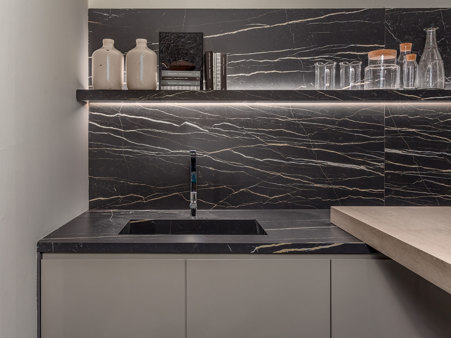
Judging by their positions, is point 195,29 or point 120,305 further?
point 195,29

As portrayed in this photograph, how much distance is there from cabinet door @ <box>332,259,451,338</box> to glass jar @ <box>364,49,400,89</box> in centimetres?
93

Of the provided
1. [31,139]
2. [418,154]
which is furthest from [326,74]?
[31,139]

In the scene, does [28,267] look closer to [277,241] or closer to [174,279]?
[174,279]

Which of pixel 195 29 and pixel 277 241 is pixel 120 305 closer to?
pixel 277 241

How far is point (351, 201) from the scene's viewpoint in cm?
202

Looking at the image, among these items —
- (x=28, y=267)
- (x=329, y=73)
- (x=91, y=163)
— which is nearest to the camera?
(x=28, y=267)

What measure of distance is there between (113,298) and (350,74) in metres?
1.46

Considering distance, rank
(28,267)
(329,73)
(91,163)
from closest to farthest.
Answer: (28,267) < (329,73) < (91,163)

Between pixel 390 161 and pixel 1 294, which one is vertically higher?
pixel 390 161

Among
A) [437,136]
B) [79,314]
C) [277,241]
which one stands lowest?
[79,314]

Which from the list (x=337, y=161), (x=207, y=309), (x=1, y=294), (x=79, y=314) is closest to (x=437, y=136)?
(x=337, y=161)

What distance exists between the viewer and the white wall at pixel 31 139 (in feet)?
3.57

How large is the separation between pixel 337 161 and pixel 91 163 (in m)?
1.29

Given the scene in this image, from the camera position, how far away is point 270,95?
1.76m
